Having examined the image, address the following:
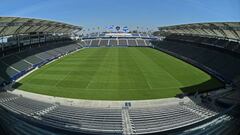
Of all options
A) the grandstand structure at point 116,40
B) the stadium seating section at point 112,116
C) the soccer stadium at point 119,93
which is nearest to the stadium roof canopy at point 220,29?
the soccer stadium at point 119,93

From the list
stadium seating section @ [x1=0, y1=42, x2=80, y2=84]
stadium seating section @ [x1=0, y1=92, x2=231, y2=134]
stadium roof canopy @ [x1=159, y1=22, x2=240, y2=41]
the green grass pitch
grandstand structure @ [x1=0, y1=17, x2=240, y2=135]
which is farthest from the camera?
stadium roof canopy @ [x1=159, y1=22, x2=240, y2=41]


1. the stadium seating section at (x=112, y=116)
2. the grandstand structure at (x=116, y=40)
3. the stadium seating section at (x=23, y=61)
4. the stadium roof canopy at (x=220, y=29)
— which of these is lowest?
the stadium seating section at (x=112, y=116)

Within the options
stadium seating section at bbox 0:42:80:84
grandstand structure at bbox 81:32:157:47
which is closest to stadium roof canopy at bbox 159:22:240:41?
grandstand structure at bbox 81:32:157:47

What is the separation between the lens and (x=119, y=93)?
98.6 feet

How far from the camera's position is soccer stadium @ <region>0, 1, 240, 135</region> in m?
19.4

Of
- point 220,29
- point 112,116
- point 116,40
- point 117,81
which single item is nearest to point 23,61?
point 117,81

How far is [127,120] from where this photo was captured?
2055cm

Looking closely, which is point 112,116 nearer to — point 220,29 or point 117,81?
point 117,81

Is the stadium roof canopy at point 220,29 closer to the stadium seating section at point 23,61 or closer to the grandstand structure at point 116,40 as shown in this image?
the grandstand structure at point 116,40

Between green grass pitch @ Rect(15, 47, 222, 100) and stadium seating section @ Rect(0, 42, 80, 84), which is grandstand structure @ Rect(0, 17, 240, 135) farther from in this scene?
green grass pitch @ Rect(15, 47, 222, 100)

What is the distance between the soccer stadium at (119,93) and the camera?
1944 centimetres

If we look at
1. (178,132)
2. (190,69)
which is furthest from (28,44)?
(178,132)

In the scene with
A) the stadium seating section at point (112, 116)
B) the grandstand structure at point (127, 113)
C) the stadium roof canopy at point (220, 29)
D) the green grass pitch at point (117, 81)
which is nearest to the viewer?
the grandstand structure at point (127, 113)

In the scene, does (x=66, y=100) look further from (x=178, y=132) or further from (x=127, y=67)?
(x=127, y=67)
